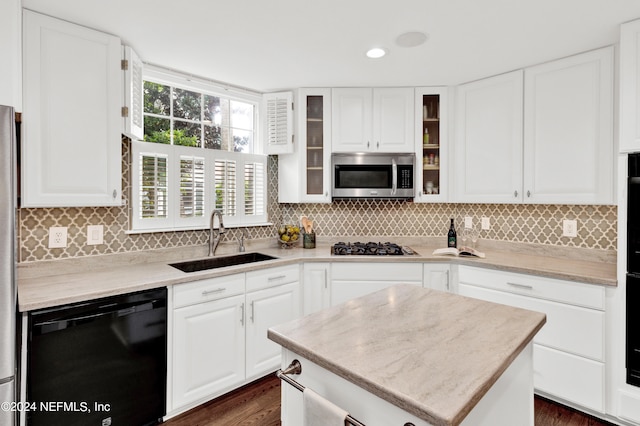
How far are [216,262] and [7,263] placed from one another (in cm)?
149

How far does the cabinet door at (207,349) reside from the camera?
2084mm

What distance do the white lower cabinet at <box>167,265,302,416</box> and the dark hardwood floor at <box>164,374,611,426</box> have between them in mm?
62

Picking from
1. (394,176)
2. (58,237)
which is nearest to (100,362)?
(58,237)

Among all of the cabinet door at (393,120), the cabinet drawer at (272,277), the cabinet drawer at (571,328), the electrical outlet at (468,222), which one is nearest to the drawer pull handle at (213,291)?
the cabinet drawer at (272,277)

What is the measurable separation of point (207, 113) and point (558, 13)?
262 centimetres

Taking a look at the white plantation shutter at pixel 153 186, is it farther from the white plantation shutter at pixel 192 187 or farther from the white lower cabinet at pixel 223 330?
the white lower cabinet at pixel 223 330

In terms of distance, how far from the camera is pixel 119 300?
181cm

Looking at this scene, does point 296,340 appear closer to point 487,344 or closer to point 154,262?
point 487,344

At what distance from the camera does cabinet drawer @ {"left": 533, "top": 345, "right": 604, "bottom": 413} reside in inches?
80.4

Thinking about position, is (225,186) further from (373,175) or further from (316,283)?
(373,175)

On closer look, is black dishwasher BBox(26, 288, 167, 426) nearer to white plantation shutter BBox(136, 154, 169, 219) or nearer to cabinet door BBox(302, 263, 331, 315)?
white plantation shutter BBox(136, 154, 169, 219)

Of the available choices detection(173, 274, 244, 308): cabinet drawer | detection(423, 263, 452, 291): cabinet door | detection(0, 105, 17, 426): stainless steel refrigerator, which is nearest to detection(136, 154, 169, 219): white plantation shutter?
detection(173, 274, 244, 308): cabinet drawer

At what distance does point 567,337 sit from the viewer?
2154 mm

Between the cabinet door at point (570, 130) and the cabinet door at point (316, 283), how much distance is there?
5.69ft
